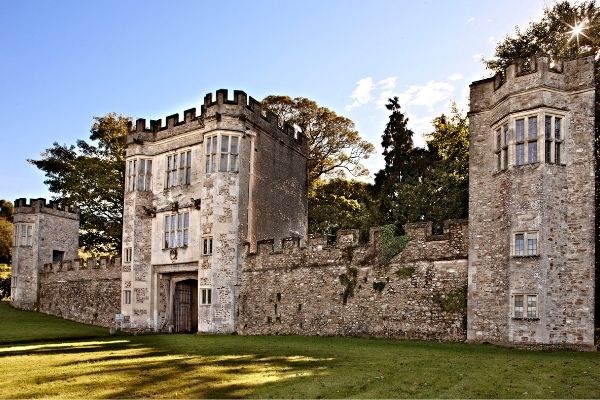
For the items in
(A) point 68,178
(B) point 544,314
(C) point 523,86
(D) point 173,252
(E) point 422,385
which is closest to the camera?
(E) point 422,385

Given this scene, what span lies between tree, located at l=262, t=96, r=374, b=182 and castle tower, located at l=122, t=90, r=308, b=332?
1190cm

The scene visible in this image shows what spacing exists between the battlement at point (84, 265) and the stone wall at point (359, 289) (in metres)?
10.9

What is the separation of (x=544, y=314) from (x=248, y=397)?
1146cm

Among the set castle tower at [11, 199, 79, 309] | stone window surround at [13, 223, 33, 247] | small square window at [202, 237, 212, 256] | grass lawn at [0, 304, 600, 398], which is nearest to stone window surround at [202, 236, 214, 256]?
small square window at [202, 237, 212, 256]

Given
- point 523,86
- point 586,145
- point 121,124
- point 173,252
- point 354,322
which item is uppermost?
point 121,124

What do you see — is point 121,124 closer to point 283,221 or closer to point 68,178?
point 68,178

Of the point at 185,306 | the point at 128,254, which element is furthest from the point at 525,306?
the point at 128,254

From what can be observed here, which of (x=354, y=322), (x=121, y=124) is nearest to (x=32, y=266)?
(x=121, y=124)

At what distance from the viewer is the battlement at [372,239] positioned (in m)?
22.9

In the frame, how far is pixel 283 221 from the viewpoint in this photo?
33719mm

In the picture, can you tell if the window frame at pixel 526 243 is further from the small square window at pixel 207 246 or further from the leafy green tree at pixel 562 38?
the small square window at pixel 207 246

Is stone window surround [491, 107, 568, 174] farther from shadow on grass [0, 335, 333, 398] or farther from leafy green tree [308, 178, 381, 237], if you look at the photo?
leafy green tree [308, 178, 381, 237]

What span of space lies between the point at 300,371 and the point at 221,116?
1760 centimetres

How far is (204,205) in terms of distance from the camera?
2995 centimetres
